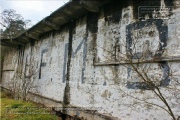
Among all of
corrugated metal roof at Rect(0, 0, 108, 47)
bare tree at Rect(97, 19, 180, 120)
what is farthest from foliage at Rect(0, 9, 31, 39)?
bare tree at Rect(97, 19, 180, 120)

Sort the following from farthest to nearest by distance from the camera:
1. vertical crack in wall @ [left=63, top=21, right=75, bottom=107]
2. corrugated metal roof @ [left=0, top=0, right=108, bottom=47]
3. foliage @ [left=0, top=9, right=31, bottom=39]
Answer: foliage @ [left=0, top=9, right=31, bottom=39] → vertical crack in wall @ [left=63, top=21, right=75, bottom=107] → corrugated metal roof @ [left=0, top=0, right=108, bottom=47]

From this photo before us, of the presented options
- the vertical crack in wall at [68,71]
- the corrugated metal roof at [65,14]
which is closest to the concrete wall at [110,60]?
the vertical crack in wall at [68,71]

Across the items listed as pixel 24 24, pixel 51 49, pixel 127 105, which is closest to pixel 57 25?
pixel 51 49

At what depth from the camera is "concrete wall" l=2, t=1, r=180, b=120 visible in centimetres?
405

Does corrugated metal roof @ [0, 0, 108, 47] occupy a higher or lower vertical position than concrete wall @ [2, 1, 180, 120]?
higher

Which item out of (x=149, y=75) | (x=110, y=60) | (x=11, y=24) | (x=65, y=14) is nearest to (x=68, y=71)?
(x=65, y=14)

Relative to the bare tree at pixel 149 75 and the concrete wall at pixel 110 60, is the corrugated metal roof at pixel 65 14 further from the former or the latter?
the bare tree at pixel 149 75

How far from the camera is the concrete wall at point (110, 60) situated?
405 cm

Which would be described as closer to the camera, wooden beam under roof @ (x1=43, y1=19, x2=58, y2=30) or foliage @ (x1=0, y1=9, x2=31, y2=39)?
wooden beam under roof @ (x1=43, y1=19, x2=58, y2=30)

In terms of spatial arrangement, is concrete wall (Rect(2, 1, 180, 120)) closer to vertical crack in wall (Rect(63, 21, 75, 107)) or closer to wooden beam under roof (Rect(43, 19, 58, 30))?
vertical crack in wall (Rect(63, 21, 75, 107))

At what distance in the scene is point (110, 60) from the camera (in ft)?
17.2

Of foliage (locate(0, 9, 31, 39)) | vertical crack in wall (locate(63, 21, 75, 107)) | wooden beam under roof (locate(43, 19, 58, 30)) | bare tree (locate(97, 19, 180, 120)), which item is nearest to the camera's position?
bare tree (locate(97, 19, 180, 120))

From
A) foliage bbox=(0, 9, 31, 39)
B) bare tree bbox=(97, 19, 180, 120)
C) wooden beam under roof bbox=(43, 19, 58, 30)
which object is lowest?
bare tree bbox=(97, 19, 180, 120)

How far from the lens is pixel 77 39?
6781 mm
